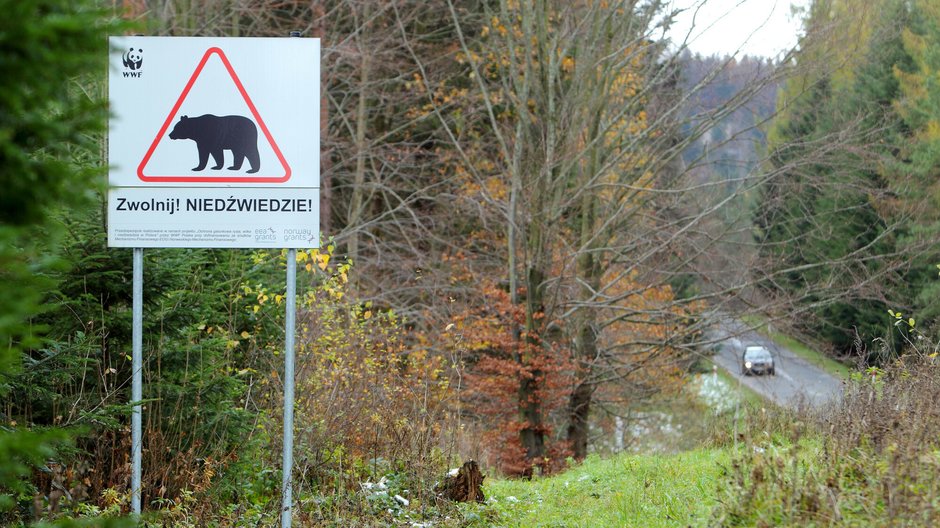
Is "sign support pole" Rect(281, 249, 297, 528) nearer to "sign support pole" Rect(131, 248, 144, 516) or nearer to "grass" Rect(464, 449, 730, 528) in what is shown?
"sign support pole" Rect(131, 248, 144, 516)

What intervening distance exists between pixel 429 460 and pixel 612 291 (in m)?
14.2

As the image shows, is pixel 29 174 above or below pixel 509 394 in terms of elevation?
above

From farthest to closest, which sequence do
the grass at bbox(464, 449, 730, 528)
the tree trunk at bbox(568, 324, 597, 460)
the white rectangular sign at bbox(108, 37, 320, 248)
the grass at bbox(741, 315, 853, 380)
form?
the tree trunk at bbox(568, 324, 597, 460)
the grass at bbox(741, 315, 853, 380)
the grass at bbox(464, 449, 730, 528)
the white rectangular sign at bbox(108, 37, 320, 248)

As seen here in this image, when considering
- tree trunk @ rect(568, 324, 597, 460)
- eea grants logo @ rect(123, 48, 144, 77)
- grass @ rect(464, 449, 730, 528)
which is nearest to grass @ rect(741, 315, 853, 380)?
tree trunk @ rect(568, 324, 597, 460)

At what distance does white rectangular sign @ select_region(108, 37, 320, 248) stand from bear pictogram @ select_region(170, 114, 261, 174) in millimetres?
11

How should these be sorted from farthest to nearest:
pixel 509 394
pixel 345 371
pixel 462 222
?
pixel 462 222 < pixel 509 394 < pixel 345 371

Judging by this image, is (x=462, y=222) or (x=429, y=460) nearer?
(x=429, y=460)

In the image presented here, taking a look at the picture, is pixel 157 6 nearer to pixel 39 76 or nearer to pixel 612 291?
pixel 612 291

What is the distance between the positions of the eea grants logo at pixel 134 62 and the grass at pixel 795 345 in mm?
13066

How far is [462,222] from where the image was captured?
23953 mm

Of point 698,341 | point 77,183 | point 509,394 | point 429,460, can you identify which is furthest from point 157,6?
point 77,183

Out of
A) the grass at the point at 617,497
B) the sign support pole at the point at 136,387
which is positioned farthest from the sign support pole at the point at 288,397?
the grass at the point at 617,497

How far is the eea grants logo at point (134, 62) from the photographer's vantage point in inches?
243

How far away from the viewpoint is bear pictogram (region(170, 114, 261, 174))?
596 centimetres
